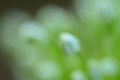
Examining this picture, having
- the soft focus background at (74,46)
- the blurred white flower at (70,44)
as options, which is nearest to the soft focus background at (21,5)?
the soft focus background at (74,46)

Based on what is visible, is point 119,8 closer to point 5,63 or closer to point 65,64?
point 65,64

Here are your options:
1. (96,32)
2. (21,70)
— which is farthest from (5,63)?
(96,32)

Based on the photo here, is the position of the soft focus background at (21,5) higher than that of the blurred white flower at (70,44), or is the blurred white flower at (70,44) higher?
the soft focus background at (21,5)

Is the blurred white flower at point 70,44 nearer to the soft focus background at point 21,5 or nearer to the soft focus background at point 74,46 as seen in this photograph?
the soft focus background at point 74,46

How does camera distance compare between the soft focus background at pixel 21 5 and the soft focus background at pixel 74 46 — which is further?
the soft focus background at pixel 21 5

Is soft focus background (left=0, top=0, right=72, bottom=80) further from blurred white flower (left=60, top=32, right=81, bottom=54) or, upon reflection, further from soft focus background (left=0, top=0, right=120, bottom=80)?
blurred white flower (left=60, top=32, right=81, bottom=54)

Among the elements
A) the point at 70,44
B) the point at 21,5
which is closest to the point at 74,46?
the point at 70,44

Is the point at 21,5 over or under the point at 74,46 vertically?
over

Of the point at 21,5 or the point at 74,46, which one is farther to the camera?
the point at 21,5

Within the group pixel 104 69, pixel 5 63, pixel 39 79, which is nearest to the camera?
pixel 104 69

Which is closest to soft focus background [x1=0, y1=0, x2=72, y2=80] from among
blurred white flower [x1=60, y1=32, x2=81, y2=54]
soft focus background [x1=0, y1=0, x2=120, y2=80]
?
soft focus background [x1=0, y1=0, x2=120, y2=80]

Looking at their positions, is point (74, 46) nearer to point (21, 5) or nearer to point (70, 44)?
point (70, 44)
